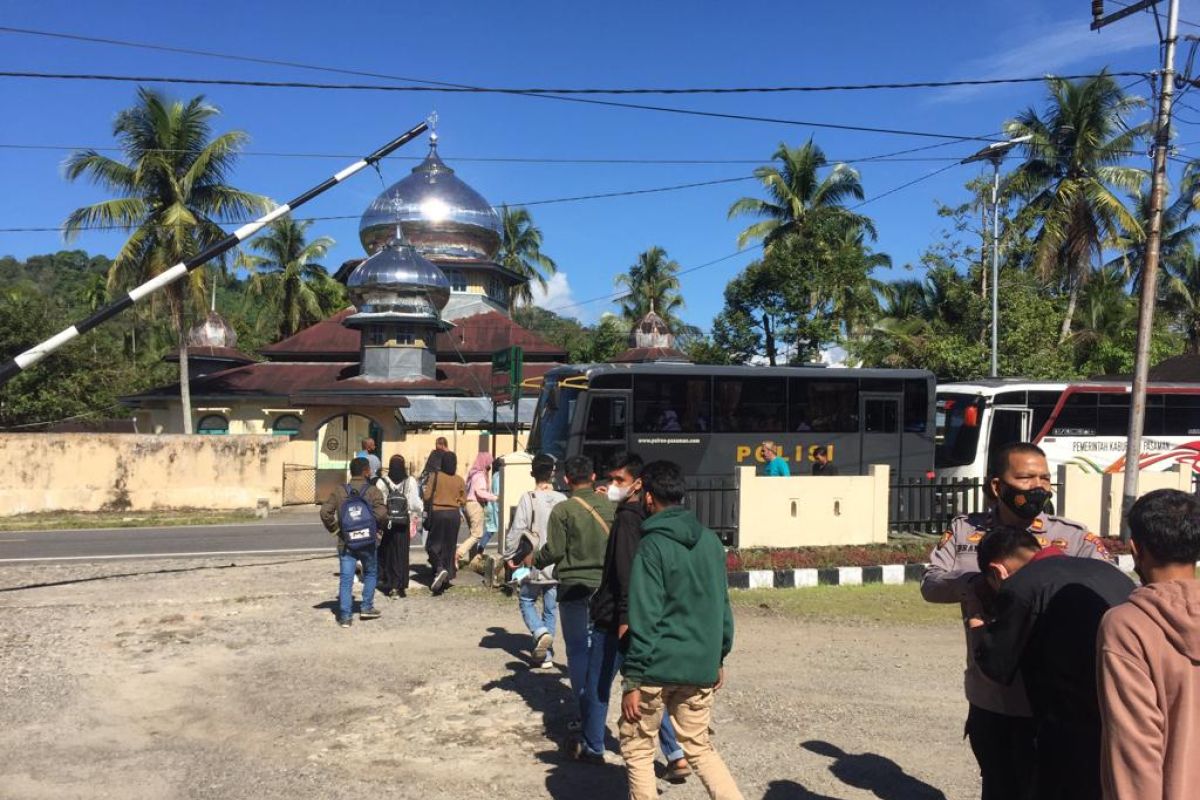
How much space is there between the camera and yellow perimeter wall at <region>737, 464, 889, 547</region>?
13.3 metres

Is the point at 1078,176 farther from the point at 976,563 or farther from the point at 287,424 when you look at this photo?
the point at 976,563

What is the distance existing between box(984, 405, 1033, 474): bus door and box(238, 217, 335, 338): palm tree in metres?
39.2

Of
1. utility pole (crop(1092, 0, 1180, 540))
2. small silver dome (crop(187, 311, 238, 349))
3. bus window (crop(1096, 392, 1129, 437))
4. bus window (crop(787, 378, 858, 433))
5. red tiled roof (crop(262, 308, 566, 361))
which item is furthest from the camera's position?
small silver dome (crop(187, 311, 238, 349))

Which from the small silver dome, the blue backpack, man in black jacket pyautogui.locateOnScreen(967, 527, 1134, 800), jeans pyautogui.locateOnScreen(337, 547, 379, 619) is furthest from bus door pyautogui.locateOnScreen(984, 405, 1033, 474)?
the small silver dome

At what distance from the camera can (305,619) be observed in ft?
32.2

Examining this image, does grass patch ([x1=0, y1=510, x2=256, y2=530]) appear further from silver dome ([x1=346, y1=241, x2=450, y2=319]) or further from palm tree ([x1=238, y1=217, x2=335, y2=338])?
palm tree ([x1=238, y1=217, x2=335, y2=338])

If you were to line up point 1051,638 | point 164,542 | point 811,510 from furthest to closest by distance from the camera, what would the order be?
point 164,542 < point 811,510 < point 1051,638

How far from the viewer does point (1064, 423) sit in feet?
69.9

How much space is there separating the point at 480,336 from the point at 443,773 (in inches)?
1340

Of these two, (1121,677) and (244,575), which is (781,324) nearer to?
(244,575)

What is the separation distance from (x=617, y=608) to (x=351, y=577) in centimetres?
501

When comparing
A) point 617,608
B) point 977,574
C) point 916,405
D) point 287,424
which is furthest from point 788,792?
point 287,424

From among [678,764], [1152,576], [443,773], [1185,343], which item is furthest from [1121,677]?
[1185,343]

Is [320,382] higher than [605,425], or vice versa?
[320,382]
